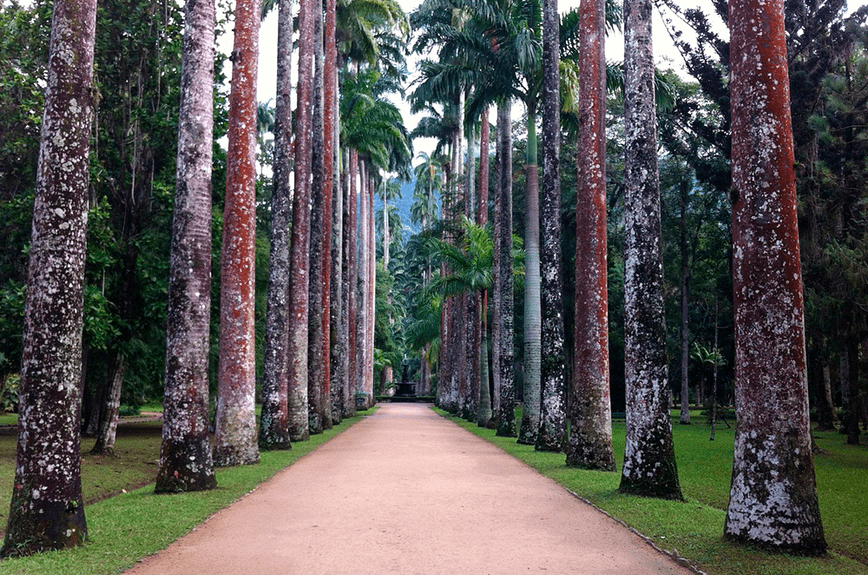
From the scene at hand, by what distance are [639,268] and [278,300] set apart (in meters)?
9.70

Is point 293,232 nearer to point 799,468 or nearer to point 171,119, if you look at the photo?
point 171,119

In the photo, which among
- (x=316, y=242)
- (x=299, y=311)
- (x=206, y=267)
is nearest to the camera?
(x=206, y=267)

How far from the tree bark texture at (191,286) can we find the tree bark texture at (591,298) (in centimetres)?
692

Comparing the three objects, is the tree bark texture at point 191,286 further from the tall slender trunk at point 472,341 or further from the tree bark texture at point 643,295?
the tall slender trunk at point 472,341

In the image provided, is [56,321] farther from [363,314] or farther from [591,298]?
[363,314]

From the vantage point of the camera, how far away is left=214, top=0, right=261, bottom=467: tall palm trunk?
1365 centimetres

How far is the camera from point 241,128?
45.4 feet

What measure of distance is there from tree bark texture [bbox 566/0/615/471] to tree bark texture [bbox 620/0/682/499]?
8.99 feet

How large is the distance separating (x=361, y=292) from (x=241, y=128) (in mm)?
41151

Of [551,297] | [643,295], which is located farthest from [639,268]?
[551,297]

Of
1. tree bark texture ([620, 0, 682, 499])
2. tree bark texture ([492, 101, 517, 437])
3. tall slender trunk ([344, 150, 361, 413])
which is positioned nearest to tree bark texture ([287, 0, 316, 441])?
tree bark texture ([492, 101, 517, 437])

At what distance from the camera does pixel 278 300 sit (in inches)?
690

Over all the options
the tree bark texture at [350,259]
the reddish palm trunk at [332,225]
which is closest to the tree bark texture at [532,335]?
the reddish palm trunk at [332,225]

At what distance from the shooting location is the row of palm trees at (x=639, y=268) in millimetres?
6988
